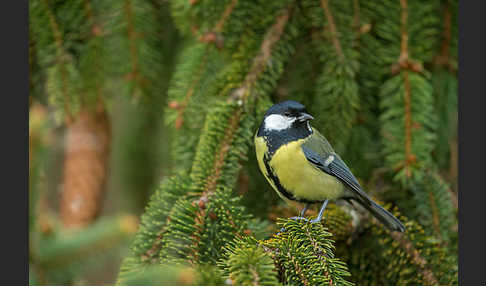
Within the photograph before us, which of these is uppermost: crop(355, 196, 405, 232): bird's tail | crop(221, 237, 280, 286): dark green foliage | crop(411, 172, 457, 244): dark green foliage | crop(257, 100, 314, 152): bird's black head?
crop(221, 237, 280, 286): dark green foliage

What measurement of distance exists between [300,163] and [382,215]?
1.18 feet

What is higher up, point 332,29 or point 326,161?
point 332,29

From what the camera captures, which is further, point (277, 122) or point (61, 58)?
point (61, 58)

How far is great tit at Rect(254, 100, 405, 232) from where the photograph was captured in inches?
62.9

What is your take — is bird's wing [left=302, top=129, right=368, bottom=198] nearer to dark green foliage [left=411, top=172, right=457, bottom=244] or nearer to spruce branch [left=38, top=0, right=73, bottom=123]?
dark green foliage [left=411, top=172, right=457, bottom=244]

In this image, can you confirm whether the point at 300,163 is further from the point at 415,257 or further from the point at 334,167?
the point at 415,257

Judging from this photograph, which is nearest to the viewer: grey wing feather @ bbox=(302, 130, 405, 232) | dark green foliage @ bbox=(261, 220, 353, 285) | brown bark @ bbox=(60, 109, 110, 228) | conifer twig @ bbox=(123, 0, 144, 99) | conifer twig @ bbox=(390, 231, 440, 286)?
dark green foliage @ bbox=(261, 220, 353, 285)

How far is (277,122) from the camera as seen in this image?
1607mm

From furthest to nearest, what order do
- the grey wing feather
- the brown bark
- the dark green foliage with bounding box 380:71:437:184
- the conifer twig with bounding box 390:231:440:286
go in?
1. the brown bark
2. the dark green foliage with bounding box 380:71:437:184
3. the grey wing feather
4. the conifer twig with bounding box 390:231:440:286

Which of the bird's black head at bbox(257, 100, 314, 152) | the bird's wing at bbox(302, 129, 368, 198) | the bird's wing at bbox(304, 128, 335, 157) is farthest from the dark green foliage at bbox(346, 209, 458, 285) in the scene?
the bird's black head at bbox(257, 100, 314, 152)

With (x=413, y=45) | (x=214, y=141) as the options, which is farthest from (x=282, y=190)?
(x=413, y=45)

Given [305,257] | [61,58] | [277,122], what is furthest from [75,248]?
[61,58]

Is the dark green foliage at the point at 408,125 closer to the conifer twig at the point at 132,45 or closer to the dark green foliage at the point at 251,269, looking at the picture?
the dark green foliage at the point at 251,269

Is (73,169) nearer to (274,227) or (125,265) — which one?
(125,265)
